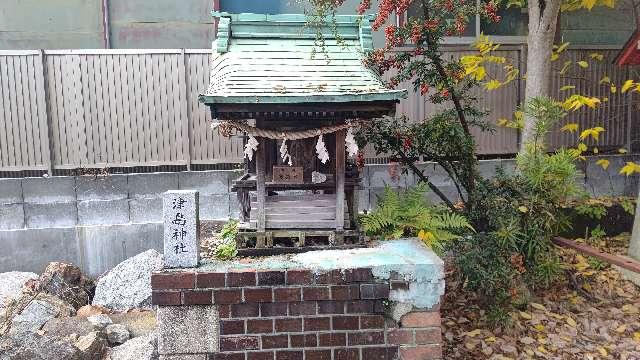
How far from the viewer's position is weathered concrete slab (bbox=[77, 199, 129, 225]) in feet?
27.7

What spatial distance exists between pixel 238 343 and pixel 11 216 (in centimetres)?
570

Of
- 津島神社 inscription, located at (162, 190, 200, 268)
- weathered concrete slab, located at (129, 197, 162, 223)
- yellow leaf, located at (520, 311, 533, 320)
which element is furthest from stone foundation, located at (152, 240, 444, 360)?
weathered concrete slab, located at (129, 197, 162, 223)

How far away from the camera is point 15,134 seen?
27.4 ft

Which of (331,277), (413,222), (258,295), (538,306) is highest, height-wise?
(413,222)

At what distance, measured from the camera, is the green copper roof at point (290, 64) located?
15.2 ft

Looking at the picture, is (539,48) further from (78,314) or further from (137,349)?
(78,314)

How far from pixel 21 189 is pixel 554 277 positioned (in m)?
8.22

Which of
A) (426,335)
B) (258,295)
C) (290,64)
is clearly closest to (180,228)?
(258,295)

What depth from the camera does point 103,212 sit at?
849 cm

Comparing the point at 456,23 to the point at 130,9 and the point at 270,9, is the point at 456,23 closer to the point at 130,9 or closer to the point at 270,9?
the point at 270,9

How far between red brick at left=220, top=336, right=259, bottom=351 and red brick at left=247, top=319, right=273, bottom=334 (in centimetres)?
7

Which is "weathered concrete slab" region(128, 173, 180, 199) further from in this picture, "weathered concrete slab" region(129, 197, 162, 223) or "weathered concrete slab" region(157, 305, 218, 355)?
"weathered concrete slab" region(157, 305, 218, 355)

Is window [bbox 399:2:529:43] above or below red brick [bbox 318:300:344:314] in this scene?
above

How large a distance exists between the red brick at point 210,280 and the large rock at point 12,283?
4.70 metres
